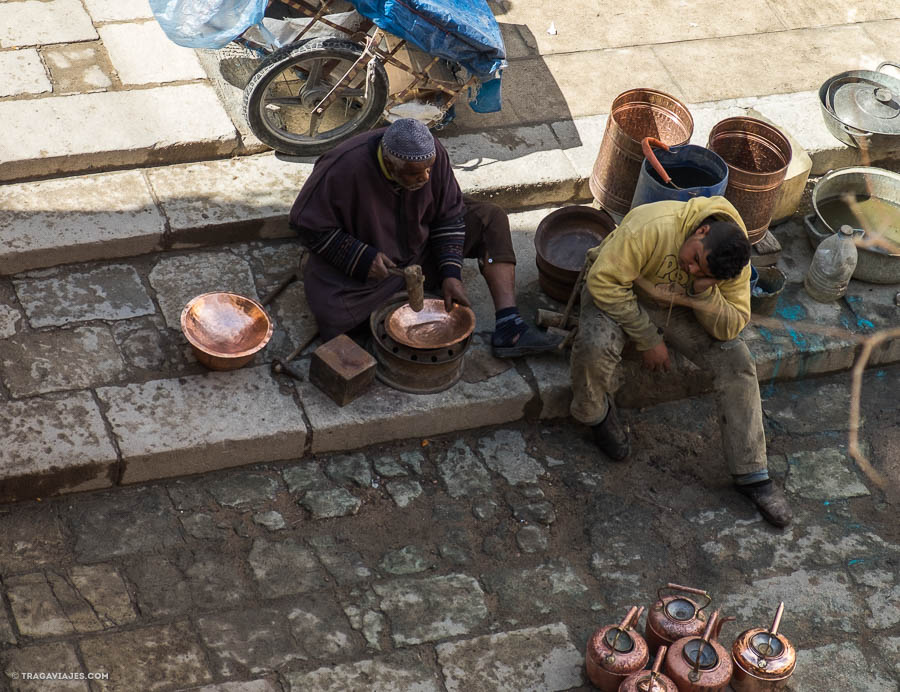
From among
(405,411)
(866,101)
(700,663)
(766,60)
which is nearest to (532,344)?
(405,411)

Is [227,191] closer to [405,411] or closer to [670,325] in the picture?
[405,411]

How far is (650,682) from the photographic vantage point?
14.3 feet

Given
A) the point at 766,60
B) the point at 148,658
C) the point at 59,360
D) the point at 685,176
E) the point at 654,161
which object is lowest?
the point at 148,658

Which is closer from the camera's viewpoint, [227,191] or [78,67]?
[227,191]

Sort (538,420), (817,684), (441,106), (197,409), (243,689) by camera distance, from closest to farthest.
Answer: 1. (243,689)
2. (817,684)
3. (197,409)
4. (538,420)
5. (441,106)

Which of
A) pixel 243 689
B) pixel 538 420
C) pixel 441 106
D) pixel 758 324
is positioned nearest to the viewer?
pixel 243 689

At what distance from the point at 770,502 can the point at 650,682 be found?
57.3 inches

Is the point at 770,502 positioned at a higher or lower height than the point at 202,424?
higher

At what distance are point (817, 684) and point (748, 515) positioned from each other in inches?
38.0

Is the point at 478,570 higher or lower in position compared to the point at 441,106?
lower

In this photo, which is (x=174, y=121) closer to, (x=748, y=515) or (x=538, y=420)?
(x=538, y=420)

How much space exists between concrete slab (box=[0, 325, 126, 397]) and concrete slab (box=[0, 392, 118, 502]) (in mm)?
126

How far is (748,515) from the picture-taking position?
5527mm

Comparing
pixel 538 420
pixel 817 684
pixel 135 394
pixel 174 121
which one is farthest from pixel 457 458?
pixel 174 121
